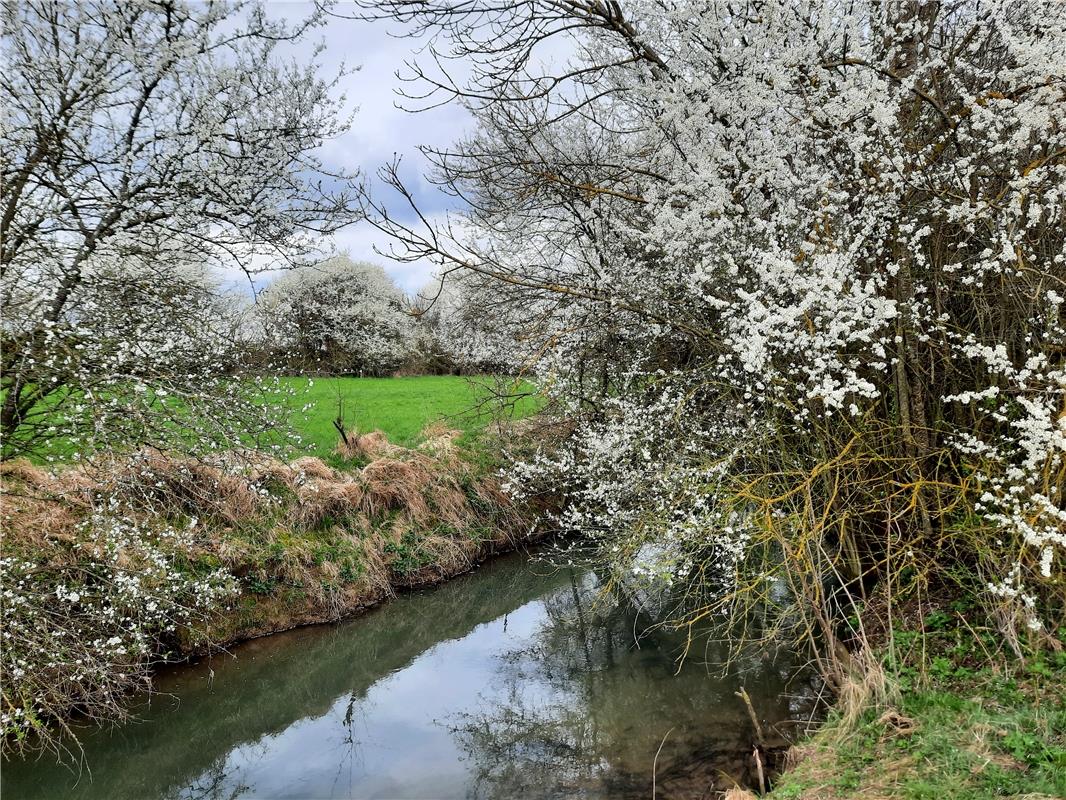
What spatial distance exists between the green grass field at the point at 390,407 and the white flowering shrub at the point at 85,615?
10.9 ft

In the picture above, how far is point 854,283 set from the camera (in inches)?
181

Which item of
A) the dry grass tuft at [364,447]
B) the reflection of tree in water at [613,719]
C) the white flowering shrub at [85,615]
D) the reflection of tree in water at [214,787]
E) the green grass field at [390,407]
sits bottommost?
the reflection of tree in water at [214,787]

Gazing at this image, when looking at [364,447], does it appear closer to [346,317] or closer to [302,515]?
[302,515]

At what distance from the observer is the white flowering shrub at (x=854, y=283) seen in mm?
4484

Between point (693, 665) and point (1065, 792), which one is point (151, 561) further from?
point (1065, 792)

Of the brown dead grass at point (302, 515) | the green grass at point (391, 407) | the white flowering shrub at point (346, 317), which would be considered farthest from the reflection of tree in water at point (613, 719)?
the white flowering shrub at point (346, 317)

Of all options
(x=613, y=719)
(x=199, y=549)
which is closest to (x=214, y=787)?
(x=199, y=549)

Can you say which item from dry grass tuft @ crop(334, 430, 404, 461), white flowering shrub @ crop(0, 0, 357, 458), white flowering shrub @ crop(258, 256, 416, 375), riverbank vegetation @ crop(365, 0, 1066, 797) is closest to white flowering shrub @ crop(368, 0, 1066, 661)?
riverbank vegetation @ crop(365, 0, 1066, 797)

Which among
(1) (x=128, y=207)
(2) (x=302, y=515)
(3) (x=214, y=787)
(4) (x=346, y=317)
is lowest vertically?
(3) (x=214, y=787)

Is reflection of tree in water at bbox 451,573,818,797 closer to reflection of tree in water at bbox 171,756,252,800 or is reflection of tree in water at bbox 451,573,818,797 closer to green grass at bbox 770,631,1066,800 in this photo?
green grass at bbox 770,631,1066,800

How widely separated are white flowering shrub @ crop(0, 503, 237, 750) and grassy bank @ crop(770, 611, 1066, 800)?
530 centimetres

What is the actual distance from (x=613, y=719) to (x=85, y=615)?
466cm

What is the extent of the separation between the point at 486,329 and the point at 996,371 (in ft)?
20.5

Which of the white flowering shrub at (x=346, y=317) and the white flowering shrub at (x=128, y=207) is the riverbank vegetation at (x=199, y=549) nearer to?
the white flowering shrub at (x=128, y=207)
